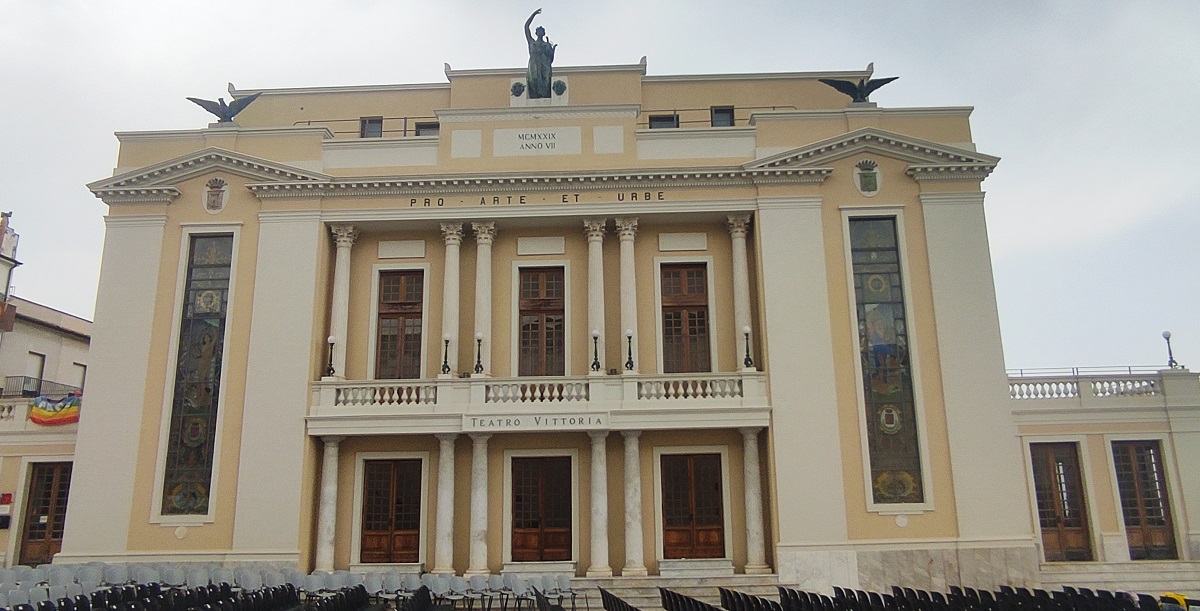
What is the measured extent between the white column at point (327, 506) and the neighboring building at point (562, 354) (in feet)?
0.18

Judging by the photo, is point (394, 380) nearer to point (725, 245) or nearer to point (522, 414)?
point (522, 414)

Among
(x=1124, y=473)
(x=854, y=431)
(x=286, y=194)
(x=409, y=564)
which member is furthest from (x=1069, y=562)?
(x=286, y=194)

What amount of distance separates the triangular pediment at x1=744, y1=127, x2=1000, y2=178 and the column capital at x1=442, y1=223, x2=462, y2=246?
25.2 feet

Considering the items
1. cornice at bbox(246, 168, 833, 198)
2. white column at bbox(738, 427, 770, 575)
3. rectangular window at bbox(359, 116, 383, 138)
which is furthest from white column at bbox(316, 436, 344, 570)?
rectangular window at bbox(359, 116, 383, 138)

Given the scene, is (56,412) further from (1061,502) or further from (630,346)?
(1061,502)

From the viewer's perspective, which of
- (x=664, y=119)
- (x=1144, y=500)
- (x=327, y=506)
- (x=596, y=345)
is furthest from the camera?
(x=664, y=119)

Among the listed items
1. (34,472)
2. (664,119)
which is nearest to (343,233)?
(664,119)

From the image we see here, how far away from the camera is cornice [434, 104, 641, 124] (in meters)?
25.6

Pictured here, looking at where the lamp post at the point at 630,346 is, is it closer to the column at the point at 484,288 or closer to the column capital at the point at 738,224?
the column at the point at 484,288

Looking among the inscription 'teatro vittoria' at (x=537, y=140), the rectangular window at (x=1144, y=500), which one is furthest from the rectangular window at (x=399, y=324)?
the rectangular window at (x=1144, y=500)

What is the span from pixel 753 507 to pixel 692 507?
161cm

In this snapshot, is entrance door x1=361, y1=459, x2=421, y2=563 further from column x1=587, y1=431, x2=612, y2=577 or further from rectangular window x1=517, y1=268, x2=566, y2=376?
column x1=587, y1=431, x2=612, y2=577

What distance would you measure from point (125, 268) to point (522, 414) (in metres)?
11.3

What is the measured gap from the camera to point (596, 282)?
24.7m
